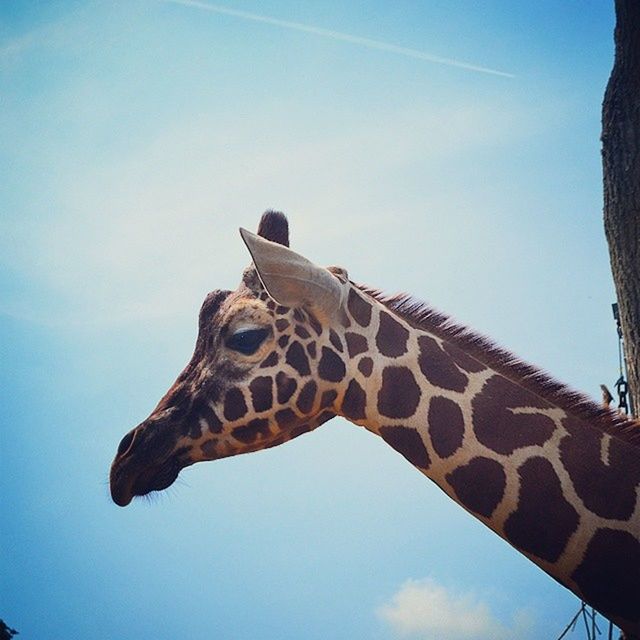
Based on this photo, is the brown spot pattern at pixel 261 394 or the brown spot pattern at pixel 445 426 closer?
the brown spot pattern at pixel 445 426

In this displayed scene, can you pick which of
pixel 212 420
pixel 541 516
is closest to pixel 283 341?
pixel 212 420

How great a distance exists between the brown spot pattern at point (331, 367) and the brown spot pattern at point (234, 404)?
A: 20.7 inches

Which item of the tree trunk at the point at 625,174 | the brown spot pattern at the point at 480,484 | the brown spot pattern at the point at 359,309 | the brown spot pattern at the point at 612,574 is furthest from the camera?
the tree trunk at the point at 625,174

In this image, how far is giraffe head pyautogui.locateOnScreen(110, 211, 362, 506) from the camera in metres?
4.32

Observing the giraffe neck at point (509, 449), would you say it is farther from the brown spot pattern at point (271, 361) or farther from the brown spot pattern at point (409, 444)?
the brown spot pattern at point (271, 361)

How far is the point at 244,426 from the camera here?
4359 mm

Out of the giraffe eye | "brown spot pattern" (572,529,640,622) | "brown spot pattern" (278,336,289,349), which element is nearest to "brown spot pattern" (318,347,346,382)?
"brown spot pattern" (278,336,289,349)

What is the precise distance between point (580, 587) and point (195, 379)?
258 cm

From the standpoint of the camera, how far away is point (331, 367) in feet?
14.2

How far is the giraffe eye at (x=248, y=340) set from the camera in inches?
173

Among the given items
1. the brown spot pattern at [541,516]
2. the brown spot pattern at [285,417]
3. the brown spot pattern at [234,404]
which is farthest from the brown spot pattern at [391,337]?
the brown spot pattern at [541,516]

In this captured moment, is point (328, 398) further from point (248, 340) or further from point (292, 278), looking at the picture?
point (292, 278)

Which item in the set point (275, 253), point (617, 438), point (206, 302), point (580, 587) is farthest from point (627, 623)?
point (206, 302)

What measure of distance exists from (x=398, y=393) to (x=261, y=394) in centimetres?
87
